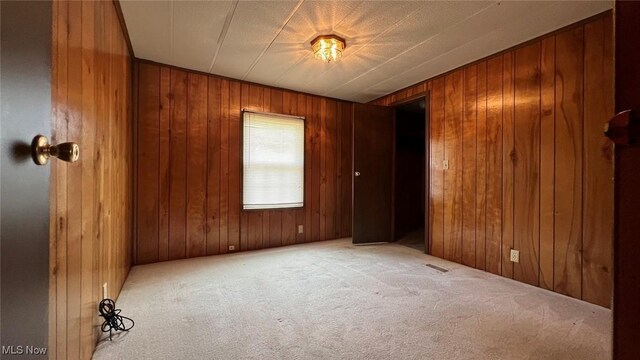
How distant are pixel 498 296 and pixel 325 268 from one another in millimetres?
1509

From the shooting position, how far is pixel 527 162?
2.41 meters

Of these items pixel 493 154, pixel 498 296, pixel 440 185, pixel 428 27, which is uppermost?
pixel 428 27

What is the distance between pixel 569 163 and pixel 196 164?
362cm

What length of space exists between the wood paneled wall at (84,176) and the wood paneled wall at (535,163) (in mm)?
2760

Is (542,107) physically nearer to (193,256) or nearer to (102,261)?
(102,261)

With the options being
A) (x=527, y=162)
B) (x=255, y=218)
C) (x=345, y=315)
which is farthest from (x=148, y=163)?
(x=527, y=162)

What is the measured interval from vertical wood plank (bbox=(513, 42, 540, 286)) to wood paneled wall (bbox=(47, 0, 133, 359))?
10.4 ft

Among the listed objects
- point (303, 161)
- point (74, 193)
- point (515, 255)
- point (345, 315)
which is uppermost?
point (303, 161)

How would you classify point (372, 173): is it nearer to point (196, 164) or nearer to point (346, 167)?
point (346, 167)

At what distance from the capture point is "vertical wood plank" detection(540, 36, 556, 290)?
7.38 ft

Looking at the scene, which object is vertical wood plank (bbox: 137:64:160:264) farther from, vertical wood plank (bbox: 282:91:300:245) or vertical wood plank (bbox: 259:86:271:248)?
vertical wood plank (bbox: 282:91:300:245)

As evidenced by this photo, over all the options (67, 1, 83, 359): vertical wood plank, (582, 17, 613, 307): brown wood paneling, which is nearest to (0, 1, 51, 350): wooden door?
(67, 1, 83, 359): vertical wood plank

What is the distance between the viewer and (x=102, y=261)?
5.22 feet

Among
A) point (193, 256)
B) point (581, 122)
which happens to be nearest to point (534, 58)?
point (581, 122)
